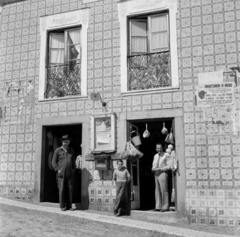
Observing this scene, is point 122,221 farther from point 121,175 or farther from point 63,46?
point 63,46

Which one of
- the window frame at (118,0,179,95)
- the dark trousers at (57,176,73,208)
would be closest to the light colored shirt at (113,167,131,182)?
the dark trousers at (57,176,73,208)

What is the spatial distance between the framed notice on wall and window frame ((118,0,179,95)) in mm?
852

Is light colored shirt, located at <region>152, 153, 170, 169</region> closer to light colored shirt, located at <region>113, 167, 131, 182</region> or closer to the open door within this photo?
the open door

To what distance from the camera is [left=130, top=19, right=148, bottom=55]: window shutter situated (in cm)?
1075

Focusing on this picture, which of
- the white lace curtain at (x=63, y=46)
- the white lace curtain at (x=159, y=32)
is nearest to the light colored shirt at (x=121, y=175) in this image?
the white lace curtain at (x=159, y=32)

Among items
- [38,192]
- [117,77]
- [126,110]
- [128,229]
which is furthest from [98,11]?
[128,229]

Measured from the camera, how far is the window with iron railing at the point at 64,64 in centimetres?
1120

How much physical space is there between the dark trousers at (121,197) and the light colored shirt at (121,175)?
10 cm

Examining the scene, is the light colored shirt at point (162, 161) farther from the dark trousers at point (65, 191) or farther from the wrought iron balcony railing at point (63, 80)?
the wrought iron balcony railing at point (63, 80)

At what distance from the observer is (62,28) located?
11516 mm

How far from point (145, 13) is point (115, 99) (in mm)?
2486

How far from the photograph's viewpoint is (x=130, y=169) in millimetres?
10180

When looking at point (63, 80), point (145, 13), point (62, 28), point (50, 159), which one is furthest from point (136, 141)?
point (62, 28)

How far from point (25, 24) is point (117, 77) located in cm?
361
